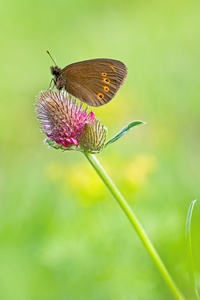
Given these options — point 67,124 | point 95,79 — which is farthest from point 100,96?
point 67,124

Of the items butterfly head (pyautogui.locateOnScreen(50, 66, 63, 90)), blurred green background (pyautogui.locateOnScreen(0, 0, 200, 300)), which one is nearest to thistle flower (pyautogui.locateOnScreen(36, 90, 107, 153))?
butterfly head (pyautogui.locateOnScreen(50, 66, 63, 90))

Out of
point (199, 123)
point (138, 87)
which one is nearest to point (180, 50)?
point (138, 87)

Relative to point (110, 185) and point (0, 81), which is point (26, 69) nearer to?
point (0, 81)

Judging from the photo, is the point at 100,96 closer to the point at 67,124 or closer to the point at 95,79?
the point at 95,79

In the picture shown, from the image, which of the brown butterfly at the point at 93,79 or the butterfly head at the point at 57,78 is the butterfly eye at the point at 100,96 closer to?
the brown butterfly at the point at 93,79

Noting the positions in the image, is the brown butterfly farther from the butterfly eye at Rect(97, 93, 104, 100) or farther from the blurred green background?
the blurred green background

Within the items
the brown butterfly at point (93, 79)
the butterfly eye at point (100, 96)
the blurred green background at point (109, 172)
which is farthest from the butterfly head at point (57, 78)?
the blurred green background at point (109, 172)
